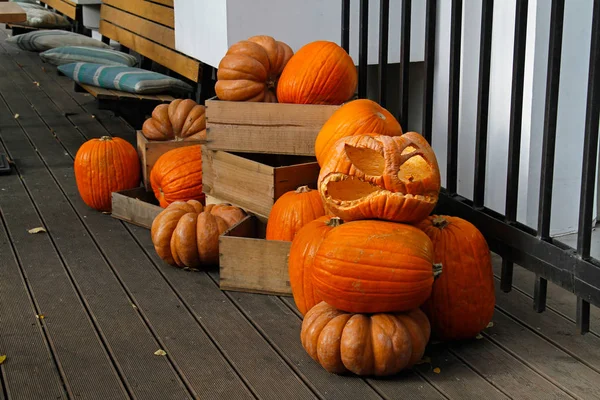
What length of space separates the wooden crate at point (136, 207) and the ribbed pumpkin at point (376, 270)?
1.60 metres

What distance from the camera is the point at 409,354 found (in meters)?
2.51

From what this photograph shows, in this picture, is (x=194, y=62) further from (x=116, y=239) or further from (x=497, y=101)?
(x=497, y=101)

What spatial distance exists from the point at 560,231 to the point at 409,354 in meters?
1.64

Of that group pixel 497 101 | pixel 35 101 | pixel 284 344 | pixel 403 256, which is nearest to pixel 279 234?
pixel 284 344

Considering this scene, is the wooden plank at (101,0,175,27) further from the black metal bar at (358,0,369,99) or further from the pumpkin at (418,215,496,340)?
the pumpkin at (418,215,496,340)

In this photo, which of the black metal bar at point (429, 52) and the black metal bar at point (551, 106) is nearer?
the black metal bar at point (551, 106)

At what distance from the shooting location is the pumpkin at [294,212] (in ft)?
10.4

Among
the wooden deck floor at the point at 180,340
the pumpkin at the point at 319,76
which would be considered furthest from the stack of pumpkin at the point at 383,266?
the pumpkin at the point at 319,76

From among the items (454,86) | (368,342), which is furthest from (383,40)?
(368,342)

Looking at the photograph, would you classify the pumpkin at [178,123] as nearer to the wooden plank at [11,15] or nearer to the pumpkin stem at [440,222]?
the wooden plank at [11,15]

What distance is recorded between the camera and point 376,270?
8.23 feet

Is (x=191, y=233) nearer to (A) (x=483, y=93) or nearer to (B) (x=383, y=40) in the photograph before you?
(B) (x=383, y=40)

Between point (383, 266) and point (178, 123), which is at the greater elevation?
point (178, 123)

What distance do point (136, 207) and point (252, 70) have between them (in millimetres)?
1009
